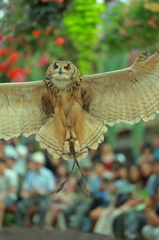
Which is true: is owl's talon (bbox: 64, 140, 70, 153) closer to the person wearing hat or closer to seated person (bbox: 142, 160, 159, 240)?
seated person (bbox: 142, 160, 159, 240)

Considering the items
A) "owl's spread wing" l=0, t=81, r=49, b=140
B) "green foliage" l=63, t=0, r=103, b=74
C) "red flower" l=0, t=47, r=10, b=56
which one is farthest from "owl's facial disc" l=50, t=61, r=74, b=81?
"green foliage" l=63, t=0, r=103, b=74

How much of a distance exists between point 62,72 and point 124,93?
0.74 metres

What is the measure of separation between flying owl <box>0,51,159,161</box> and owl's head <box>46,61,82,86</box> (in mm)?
14

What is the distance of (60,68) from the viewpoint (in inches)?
130

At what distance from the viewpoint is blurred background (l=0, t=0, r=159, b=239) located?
17.0ft

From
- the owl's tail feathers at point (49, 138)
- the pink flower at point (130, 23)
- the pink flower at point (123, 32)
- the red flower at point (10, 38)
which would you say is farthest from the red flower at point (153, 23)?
the owl's tail feathers at point (49, 138)

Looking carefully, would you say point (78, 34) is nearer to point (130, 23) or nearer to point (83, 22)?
point (83, 22)

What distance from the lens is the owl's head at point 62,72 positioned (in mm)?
3295

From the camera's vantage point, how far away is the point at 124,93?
148 inches

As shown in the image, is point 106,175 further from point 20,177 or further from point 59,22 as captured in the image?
point 59,22

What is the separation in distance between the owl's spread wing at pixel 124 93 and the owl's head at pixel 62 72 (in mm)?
269

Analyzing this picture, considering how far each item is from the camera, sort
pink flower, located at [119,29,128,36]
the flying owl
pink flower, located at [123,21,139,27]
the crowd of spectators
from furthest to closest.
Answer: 1. pink flower, located at [119,29,128,36]
2. pink flower, located at [123,21,139,27]
3. the crowd of spectators
4. the flying owl

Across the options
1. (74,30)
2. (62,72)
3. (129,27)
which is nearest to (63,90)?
(62,72)

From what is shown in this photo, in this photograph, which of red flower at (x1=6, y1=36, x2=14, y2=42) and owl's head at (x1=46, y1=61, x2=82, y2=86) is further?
red flower at (x1=6, y1=36, x2=14, y2=42)
